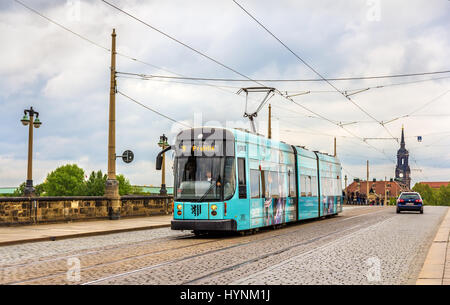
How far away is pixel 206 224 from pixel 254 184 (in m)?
2.27

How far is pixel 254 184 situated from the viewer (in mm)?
15914

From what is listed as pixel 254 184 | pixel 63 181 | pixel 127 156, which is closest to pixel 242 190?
pixel 254 184

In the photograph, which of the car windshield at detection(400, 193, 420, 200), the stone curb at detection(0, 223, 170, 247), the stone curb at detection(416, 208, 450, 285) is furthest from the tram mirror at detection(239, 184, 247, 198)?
the car windshield at detection(400, 193, 420, 200)

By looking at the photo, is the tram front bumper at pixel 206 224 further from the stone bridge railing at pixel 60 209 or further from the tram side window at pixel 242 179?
the stone bridge railing at pixel 60 209

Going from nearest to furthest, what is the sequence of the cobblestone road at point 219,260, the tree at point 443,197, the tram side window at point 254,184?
the cobblestone road at point 219,260 → the tram side window at point 254,184 → the tree at point 443,197

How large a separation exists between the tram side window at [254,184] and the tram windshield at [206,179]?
1011mm

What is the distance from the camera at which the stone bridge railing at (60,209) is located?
1881cm

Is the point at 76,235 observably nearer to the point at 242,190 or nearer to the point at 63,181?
the point at 242,190

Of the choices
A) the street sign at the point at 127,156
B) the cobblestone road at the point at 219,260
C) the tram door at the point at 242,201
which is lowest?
the cobblestone road at the point at 219,260

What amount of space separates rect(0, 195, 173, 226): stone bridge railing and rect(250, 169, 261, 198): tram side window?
8.61 m

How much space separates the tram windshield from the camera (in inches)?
573

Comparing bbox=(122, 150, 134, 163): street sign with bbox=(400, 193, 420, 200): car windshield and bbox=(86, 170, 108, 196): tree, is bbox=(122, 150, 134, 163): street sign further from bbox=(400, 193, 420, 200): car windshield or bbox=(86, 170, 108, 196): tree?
bbox=(86, 170, 108, 196): tree

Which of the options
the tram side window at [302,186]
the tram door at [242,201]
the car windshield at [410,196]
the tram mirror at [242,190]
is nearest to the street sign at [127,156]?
the tram side window at [302,186]
